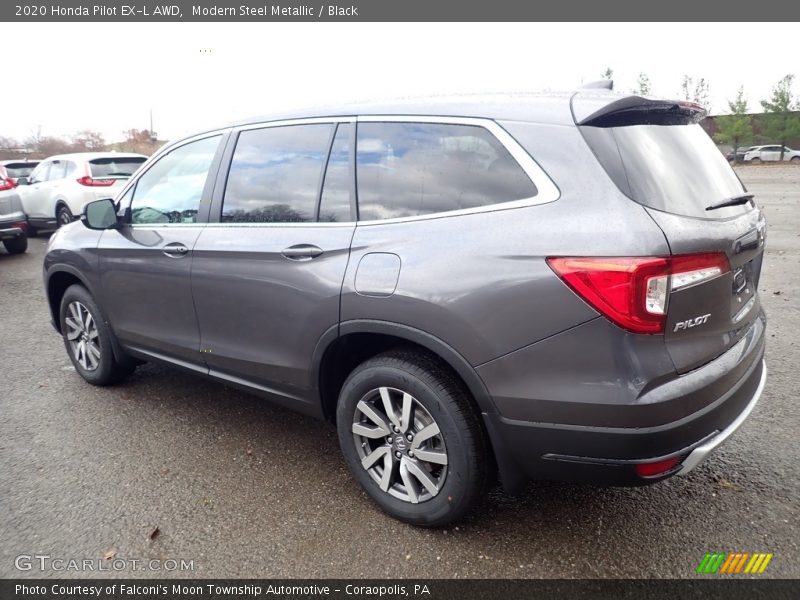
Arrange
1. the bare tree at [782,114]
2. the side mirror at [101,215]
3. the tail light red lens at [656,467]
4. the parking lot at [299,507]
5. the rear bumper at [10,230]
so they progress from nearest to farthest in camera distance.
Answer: the tail light red lens at [656,467] → the parking lot at [299,507] → the side mirror at [101,215] → the rear bumper at [10,230] → the bare tree at [782,114]

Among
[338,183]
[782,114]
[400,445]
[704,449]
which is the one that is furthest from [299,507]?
[782,114]

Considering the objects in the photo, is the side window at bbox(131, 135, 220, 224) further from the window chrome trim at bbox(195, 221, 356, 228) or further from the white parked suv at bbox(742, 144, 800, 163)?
the white parked suv at bbox(742, 144, 800, 163)

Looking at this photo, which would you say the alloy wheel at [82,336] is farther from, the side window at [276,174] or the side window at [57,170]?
the side window at [57,170]

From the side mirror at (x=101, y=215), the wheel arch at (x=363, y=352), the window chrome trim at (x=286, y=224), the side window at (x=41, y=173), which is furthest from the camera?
the side window at (x=41, y=173)

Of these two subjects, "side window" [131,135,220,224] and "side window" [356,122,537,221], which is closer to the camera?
"side window" [356,122,537,221]

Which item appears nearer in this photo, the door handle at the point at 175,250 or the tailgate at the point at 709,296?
the tailgate at the point at 709,296

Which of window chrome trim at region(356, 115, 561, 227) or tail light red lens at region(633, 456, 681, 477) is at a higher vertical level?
window chrome trim at region(356, 115, 561, 227)

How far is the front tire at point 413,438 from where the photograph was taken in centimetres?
240

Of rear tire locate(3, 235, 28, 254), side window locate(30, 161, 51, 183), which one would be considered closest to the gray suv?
rear tire locate(3, 235, 28, 254)

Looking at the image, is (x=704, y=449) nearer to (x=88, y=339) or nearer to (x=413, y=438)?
(x=413, y=438)

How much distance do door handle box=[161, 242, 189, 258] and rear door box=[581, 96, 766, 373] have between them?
2289mm

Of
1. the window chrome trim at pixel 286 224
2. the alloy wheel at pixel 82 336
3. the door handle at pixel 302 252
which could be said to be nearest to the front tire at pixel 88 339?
the alloy wheel at pixel 82 336

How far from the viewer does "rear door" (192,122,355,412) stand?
2.75m

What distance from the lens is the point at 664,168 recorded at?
2.27 meters
